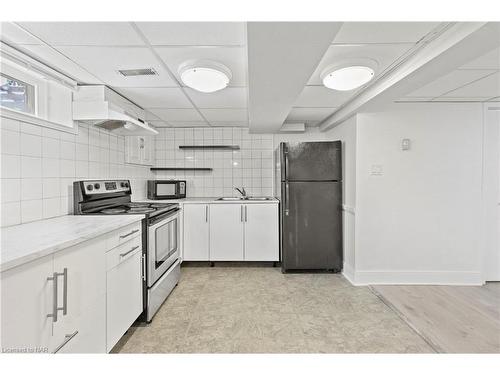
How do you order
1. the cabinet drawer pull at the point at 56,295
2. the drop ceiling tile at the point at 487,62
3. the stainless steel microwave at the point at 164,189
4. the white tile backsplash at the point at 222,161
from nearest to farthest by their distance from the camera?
the cabinet drawer pull at the point at 56,295 < the drop ceiling tile at the point at 487,62 < the stainless steel microwave at the point at 164,189 < the white tile backsplash at the point at 222,161

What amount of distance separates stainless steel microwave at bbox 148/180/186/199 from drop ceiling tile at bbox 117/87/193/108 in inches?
43.8

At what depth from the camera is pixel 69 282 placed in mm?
1259

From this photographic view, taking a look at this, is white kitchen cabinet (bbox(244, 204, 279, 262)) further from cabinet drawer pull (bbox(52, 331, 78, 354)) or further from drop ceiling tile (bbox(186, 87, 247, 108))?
cabinet drawer pull (bbox(52, 331, 78, 354))

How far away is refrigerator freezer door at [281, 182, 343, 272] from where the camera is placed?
3.18m

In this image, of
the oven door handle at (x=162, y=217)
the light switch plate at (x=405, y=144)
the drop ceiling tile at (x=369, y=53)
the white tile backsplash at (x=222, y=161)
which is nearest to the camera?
the drop ceiling tile at (x=369, y=53)

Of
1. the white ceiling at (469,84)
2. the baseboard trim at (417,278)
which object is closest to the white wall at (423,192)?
the baseboard trim at (417,278)

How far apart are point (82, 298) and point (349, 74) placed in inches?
84.2

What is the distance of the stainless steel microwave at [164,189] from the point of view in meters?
3.59

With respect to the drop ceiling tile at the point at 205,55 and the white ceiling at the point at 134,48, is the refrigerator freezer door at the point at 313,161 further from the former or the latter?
the drop ceiling tile at the point at 205,55

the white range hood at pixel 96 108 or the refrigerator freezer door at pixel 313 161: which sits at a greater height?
the white range hood at pixel 96 108

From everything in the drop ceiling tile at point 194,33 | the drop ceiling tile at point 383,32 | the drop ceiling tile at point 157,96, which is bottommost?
the drop ceiling tile at point 383,32

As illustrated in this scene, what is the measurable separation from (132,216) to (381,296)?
7.87 ft

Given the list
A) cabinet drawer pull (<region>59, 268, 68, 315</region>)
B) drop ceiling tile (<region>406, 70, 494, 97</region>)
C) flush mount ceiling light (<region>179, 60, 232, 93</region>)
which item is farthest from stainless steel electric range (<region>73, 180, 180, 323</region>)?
drop ceiling tile (<region>406, 70, 494, 97</region>)
